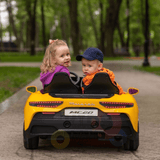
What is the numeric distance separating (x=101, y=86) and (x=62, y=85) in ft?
1.51

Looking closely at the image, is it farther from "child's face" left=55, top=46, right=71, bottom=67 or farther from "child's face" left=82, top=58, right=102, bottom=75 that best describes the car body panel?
"child's face" left=55, top=46, right=71, bottom=67

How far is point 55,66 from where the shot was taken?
5242mm

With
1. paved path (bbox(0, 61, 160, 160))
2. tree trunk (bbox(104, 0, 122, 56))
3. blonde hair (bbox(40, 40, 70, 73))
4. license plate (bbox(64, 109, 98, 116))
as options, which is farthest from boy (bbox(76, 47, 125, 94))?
tree trunk (bbox(104, 0, 122, 56))

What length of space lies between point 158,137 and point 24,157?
211 cm

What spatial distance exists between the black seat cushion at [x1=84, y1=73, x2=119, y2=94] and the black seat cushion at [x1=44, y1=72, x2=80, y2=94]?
0.57ft

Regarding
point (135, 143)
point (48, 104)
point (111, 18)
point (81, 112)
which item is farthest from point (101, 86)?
point (111, 18)

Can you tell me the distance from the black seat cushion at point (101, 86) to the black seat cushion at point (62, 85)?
0.57 feet

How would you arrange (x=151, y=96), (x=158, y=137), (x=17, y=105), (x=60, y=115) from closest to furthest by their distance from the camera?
(x=60, y=115)
(x=158, y=137)
(x=17, y=105)
(x=151, y=96)

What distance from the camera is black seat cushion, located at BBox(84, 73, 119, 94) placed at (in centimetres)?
486

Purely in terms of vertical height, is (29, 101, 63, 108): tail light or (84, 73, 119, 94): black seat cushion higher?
(84, 73, 119, 94): black seat cushion

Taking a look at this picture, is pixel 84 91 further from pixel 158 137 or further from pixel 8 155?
pixel 158 137

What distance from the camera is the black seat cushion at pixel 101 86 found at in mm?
4863

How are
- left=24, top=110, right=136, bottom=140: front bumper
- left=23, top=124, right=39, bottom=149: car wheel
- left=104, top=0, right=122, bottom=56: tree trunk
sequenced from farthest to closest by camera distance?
left=104, top=0, right=122, bottom=56: tree trunk
left=23, top=124, right=39, bottom=149: car wheel
left=24, top=110, right=136, bottom=140: front bumper

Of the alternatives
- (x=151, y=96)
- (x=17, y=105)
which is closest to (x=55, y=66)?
(x=17, y=105)
